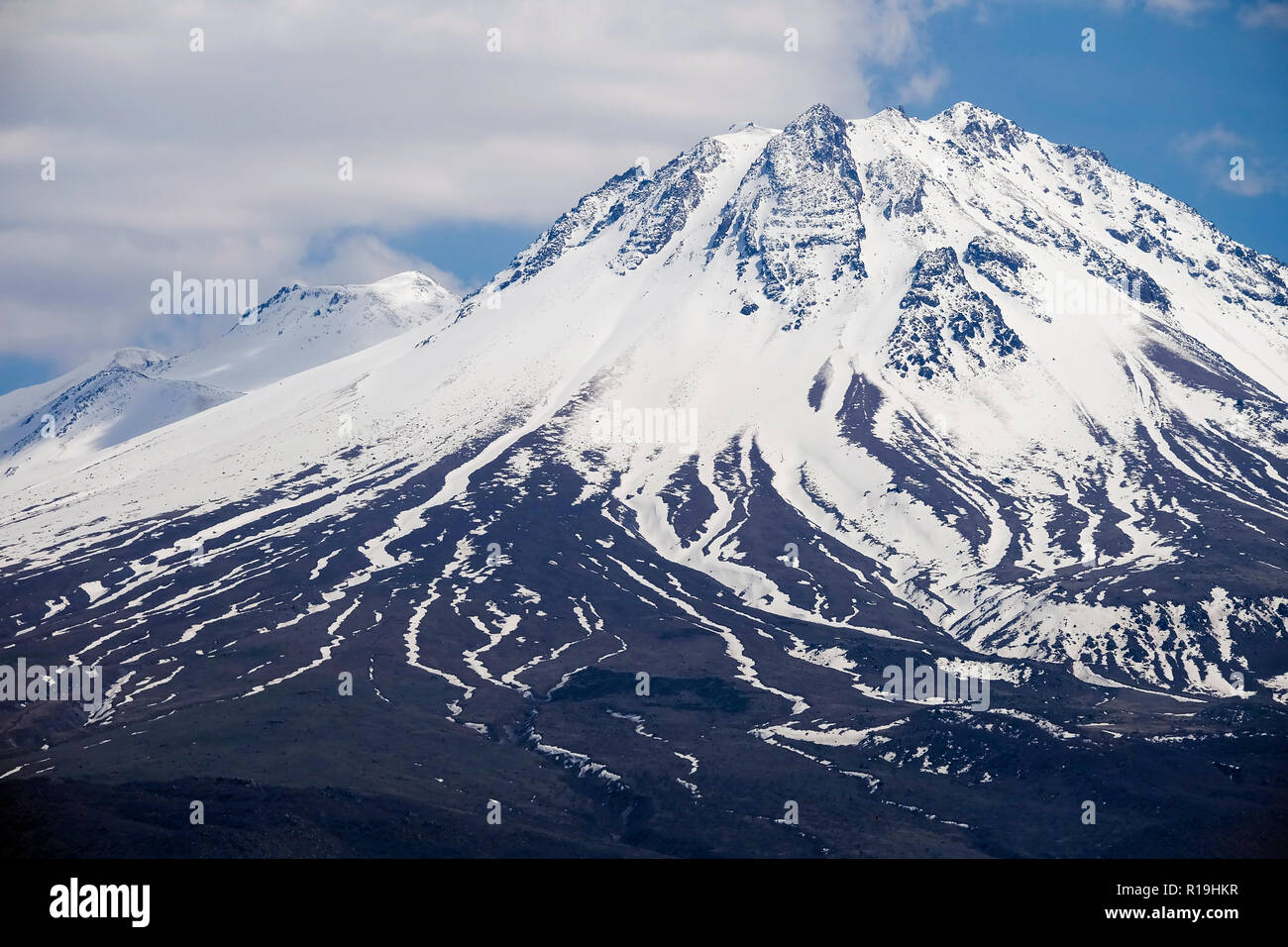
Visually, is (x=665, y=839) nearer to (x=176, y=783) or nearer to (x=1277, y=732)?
(x=176, y=783)

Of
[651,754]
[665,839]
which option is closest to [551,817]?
[665,839]

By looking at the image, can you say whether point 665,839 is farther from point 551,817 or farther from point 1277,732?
point 1277,732

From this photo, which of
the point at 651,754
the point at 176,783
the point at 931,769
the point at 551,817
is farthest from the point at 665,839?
the point at 176,783
